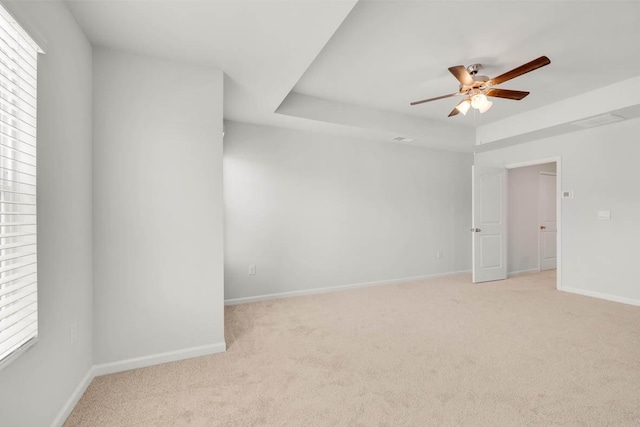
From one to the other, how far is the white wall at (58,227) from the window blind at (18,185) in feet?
0.18

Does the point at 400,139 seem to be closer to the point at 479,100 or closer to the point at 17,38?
the point at 479,100

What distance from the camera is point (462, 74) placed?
242cm

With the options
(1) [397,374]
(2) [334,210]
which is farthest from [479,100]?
(1) [397,374]

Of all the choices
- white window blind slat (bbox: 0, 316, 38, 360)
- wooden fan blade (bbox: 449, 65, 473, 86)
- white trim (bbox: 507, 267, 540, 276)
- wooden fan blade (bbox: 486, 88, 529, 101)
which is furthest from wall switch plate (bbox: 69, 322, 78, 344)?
white trim (bbox: 507, 267, 540, 276)

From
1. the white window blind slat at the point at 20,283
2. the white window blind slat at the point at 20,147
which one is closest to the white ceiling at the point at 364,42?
the white window blind slat at the point at 20,147

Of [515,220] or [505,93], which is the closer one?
[505,93]

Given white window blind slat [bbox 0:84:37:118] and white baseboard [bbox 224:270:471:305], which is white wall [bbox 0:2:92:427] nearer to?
white window blind slat [bbox 0:84:37:118]

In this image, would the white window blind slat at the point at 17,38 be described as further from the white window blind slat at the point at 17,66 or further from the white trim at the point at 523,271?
the white trim at the point at 523,271

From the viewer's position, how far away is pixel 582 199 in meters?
4.07

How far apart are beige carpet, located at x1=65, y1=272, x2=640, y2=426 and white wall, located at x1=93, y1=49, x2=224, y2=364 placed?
30 centimetres

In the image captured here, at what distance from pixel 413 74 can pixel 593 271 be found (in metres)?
3.67

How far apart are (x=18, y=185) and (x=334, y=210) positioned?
3.40m

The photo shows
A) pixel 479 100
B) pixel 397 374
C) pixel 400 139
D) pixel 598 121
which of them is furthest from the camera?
pixel 400 139

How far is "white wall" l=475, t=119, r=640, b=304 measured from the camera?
3631mm
